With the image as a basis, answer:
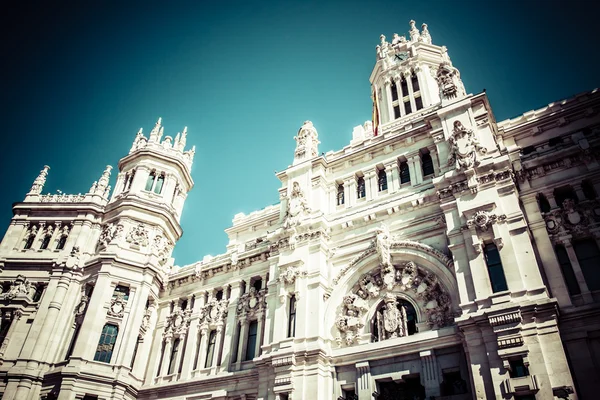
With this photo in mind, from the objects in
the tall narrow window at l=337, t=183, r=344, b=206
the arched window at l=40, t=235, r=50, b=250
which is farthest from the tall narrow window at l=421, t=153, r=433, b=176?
the arched window at l=40, t=235, r=50, b=250

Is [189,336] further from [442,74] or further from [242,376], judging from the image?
[442,74]

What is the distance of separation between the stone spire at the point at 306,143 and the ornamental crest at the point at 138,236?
13.9 meters

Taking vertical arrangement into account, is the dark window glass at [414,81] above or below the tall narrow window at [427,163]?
above

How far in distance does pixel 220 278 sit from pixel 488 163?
69.2 feet

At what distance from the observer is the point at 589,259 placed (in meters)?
22.3

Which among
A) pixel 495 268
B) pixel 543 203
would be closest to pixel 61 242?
pixel 495 268

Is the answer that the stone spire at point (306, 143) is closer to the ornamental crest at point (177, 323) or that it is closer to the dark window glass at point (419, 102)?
the ornamental crest at point (177, 323)

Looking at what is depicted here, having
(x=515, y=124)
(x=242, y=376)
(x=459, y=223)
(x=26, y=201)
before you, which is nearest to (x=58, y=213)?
(x=26, y=201)

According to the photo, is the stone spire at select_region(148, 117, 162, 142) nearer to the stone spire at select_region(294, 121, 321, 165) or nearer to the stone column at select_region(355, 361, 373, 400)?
the stone spire at select_region(294, 121, 321, 165)

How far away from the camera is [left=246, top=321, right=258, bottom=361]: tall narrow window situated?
101 feet

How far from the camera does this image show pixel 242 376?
29.0 meters

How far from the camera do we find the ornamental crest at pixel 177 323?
115 feet

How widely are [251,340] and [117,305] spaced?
10706mm

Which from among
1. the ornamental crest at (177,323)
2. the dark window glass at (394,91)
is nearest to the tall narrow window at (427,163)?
the ornamental crest at (177,323)
